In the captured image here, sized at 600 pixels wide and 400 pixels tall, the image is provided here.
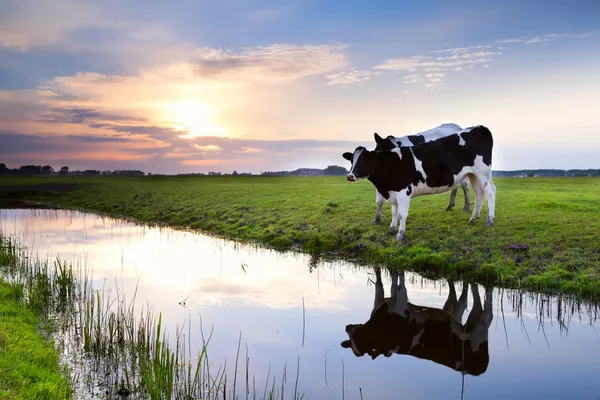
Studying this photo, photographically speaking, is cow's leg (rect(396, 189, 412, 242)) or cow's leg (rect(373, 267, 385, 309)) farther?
cow's leg (rect(396, 189, 412, 242))

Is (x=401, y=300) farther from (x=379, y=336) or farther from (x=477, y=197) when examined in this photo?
(x=477, y=197)

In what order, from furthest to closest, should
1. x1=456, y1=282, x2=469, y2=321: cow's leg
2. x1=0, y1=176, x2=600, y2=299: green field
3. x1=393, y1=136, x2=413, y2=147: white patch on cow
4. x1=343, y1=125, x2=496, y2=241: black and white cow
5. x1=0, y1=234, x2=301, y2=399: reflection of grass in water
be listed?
x1=393, y1=136, x2=413, y2=147: white patch on cow → x1=343, y1=125, x2=496, y2=241: black and white cow → x1=0, y1=176, x2=600, y2=299: green field → x1=456, y1=282, x2=469, y2=321: cow's leg → x1=0, y1=234, x2=301, y2=399: reflection of grass in water

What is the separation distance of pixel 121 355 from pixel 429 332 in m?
5.93

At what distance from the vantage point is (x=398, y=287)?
1327 cm

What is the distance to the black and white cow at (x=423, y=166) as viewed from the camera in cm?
1730

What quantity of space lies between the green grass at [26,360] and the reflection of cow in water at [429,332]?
499 centimetres

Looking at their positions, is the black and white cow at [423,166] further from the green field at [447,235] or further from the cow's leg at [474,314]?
the cow's leg at [474,314]

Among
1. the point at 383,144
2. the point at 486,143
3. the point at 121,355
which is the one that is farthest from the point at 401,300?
the point at 486,143

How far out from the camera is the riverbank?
6.75 meters

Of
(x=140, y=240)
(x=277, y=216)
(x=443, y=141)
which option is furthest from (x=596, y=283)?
(x=140, y=240)

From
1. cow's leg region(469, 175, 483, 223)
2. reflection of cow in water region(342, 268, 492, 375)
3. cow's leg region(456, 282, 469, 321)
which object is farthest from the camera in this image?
cow's leg region(469, 175, 483, 223)

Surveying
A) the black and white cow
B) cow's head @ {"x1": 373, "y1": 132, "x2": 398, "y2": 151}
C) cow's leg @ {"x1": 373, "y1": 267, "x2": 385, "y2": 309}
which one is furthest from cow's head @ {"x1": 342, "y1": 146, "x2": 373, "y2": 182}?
cow's leg @ {"x1": 373, "y1": 267, "x2": 385, "y2": 309}

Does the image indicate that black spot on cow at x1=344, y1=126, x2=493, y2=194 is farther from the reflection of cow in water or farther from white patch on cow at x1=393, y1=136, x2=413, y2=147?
the reflection of cow in water

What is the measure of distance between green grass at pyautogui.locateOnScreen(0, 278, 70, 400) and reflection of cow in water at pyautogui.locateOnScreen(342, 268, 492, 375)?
4.99 meters
